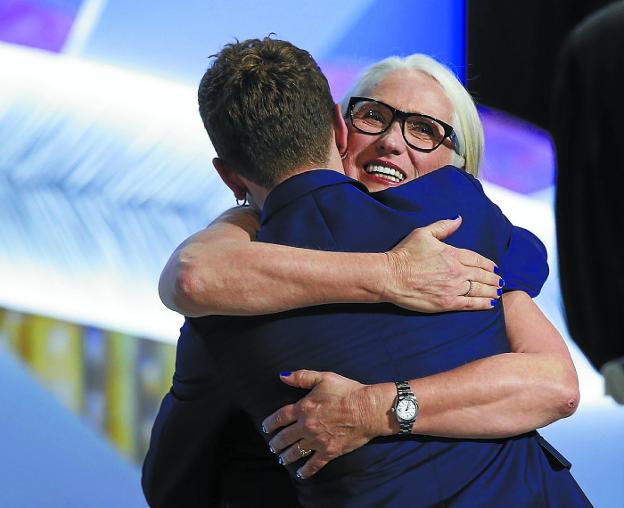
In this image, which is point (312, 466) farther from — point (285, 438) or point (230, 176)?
point (230, 176)

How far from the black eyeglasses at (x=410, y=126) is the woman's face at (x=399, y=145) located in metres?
0.01

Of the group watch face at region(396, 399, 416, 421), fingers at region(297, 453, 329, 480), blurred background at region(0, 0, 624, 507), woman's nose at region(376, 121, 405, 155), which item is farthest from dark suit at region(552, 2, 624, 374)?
blurred background at region(0, 0, 624, 507)

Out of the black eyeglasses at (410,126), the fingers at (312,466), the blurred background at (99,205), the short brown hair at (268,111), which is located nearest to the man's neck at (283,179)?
the short brown hair at (268,111)

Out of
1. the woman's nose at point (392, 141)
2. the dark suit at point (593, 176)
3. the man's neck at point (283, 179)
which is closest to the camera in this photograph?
the dark suit at point (593, 176)

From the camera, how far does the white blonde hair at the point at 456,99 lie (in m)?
2.27

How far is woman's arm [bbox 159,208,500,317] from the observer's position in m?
1.61

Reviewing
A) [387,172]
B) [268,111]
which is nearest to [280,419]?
[268,111]

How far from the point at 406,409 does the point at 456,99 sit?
2.90ft

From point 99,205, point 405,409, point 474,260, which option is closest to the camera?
point 405,409

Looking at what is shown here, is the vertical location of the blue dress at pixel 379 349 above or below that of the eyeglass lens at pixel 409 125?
below

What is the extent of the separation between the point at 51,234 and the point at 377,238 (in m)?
1.52

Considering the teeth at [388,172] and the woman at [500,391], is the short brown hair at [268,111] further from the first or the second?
the teeth at [388,172]

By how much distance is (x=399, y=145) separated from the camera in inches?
87.3

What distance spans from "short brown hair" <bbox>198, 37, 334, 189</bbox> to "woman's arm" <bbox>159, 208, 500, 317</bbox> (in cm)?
14
